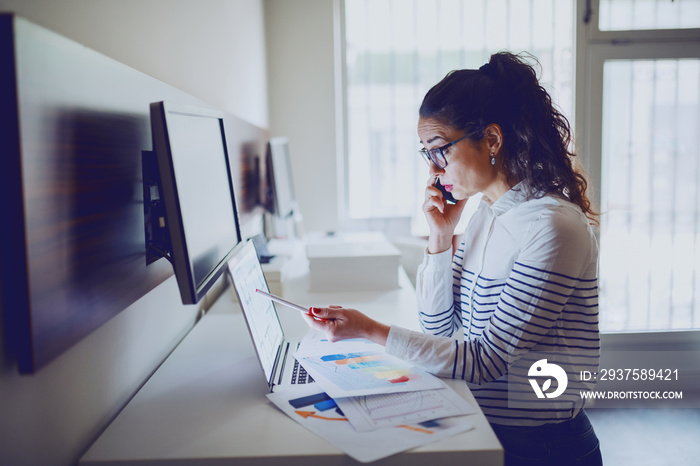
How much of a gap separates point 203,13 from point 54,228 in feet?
4.18

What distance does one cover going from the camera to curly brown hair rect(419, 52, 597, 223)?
1.19 m

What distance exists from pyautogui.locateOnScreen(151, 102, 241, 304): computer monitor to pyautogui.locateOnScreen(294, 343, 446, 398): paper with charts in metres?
0.29

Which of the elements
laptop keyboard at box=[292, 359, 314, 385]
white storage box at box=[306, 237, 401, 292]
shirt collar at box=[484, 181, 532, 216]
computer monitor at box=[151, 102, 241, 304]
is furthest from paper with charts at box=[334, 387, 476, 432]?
white storage box at box=[306, 237, 401, 292]

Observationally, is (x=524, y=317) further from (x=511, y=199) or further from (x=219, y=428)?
(x=219, y=428)

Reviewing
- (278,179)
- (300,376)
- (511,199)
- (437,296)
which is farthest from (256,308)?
(278,179)

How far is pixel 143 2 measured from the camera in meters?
1.21

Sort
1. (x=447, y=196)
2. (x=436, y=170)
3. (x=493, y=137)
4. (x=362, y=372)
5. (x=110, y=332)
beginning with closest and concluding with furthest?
1. (x=110, y=332)
2. (x=362, y=372)
3. (x=493, y=137)
4. (x=436, y=170)
5. (x=447, y=196)

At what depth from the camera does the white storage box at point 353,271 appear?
195 cm

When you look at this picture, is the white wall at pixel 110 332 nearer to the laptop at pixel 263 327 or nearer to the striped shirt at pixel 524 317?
the laptop at pixel 263 327

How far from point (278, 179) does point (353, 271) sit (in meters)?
0.56

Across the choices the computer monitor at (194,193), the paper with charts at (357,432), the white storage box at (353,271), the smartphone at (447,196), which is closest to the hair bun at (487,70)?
the smartphone at (447,196)

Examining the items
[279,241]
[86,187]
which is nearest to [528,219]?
[86,187]

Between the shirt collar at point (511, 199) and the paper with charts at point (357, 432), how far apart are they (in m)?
0.52

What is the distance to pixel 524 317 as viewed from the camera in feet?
3.38
